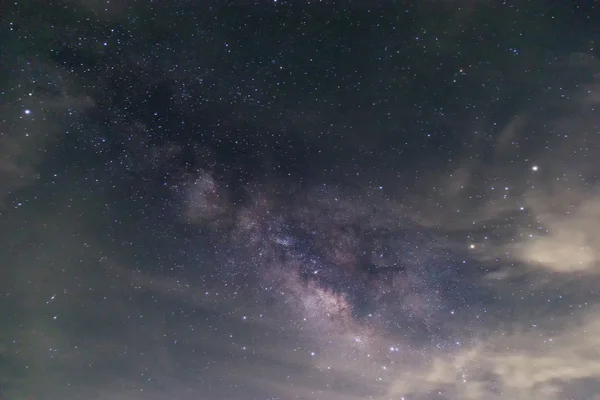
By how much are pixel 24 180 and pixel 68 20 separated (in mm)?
5650

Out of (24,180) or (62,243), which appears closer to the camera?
(24,180)

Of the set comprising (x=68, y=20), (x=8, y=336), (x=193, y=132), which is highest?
(x=68, y=20)

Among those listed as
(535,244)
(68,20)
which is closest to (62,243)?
(68,20)

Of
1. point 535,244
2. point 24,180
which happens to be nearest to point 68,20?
point 24,180

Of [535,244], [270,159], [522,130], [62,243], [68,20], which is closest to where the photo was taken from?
[68,20]

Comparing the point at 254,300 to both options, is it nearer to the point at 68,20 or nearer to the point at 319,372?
the point at 319,372

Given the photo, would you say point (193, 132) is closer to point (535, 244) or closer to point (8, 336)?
point (535, 244)

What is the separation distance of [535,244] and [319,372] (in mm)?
11468

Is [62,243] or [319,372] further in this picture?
[319,372]

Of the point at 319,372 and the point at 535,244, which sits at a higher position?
the point at 535,244

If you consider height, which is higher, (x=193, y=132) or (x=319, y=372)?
(x=193, y=132)

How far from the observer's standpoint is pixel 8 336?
17.8 m

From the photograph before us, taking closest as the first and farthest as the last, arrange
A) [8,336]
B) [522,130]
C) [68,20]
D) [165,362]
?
[68,20] < [522,130] < [8,336] < [165,362]

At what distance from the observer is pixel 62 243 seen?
12.7 metres
